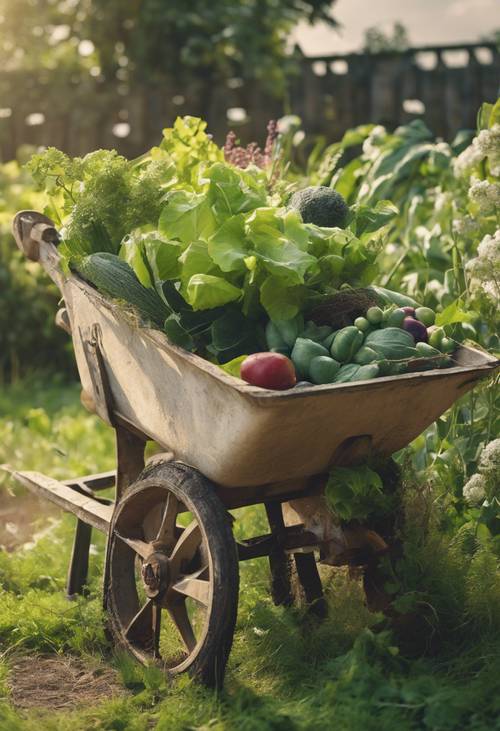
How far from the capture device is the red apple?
2.23 meters

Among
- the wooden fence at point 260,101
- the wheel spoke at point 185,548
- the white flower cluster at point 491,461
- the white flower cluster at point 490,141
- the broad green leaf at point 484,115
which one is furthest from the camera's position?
the wooden fence at point 260,101

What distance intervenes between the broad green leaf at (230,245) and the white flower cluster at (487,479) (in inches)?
34.1

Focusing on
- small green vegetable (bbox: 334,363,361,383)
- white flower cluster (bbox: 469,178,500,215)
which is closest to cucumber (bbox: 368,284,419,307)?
small green vegetable (bbox: 334,363,361,383)

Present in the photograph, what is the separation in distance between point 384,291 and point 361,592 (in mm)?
887

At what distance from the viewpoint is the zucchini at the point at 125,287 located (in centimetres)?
256

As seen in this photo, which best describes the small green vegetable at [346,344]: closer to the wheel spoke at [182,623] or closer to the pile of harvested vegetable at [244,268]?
the pile of harvested vegetable at [244,268]

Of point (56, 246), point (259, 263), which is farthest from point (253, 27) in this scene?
point (259, 263)

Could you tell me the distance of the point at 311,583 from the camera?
9.65 ft

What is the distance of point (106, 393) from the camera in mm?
2805

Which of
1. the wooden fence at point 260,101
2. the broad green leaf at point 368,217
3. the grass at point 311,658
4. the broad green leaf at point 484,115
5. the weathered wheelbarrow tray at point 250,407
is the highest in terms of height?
the wooden fence at point 260,101

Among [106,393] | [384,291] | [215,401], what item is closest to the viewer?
[215,401]

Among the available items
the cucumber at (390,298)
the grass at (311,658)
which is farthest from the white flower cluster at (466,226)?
the grass at (311,658)

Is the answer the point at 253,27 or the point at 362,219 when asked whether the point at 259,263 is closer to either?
the point at 362,219

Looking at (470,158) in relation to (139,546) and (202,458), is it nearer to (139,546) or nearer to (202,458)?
(202,458)
